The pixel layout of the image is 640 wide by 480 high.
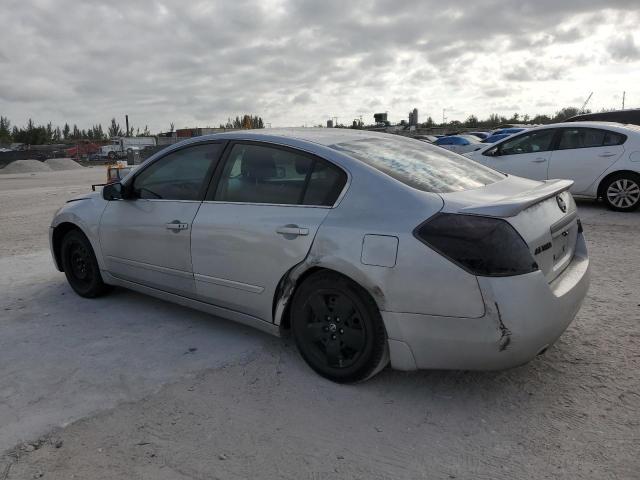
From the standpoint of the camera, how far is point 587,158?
8.98 m

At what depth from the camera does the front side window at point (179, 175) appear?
399 cm

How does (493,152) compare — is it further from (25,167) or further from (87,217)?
(25,167)

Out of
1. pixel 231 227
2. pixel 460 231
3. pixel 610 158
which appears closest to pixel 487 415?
pixel 460 231

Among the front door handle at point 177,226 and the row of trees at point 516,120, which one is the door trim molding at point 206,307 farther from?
the row of trees at point 516,120

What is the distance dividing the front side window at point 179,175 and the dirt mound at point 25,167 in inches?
1250

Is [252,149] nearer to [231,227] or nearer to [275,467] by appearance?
[231,227]

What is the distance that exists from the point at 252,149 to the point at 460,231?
171 centimetres

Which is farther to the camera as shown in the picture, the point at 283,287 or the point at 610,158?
the point at 610,158

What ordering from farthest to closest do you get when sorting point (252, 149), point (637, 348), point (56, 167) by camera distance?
point (56, 167) → point (252, 149) → point (637, 348)

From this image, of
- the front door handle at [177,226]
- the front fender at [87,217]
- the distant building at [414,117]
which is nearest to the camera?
the front door handle at [177,226]

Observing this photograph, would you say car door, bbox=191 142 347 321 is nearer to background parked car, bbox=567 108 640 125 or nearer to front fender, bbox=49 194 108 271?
front fender, bbox=49 194 108 271

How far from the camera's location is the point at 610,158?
8.77m

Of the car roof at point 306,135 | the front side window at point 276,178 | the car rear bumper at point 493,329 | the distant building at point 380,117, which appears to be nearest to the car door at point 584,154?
the car roof at point 306,135

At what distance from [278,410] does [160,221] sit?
1.85 metres
